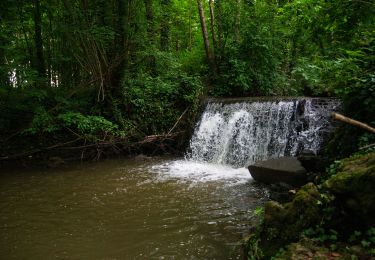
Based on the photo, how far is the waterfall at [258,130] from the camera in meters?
9.01

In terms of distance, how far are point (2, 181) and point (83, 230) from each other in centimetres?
407

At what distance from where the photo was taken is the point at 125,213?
5961 mm

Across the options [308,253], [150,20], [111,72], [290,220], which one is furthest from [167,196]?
[150,20]

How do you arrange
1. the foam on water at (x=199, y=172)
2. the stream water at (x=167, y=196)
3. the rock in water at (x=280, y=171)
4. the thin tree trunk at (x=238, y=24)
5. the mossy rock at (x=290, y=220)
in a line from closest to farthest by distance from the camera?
the mossy rock at (x=290, y=220) < the stream water at (x=167, y=196) < the rock in water at (x=280, y=171) < the foam on water at (x=199, y=172) < the thin tree trunk at (x=238, y=24)

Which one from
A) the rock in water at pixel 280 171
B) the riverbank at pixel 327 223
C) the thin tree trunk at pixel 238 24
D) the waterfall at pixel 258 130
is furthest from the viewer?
the thin tree trunk at pixel 238 24

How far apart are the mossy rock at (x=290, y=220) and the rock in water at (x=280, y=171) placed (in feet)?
9.90

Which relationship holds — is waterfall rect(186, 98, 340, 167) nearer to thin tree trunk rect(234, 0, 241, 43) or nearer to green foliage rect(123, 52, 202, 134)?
green foliage rect(123, 52, 202, 134)

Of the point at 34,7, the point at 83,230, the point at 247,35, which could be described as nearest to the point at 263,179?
the point at 83,230

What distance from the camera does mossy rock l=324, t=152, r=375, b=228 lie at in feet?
10.4

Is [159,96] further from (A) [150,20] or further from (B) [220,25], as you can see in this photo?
(B) [220,25]

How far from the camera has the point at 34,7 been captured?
35.5 ft

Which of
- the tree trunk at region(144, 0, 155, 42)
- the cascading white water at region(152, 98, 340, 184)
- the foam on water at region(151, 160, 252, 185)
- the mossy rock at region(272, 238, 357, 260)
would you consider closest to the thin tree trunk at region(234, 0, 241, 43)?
the tree trunk at region(144, 0, 155, 42)

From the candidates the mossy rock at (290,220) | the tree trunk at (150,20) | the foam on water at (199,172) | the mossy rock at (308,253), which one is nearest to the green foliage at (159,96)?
the tree trunk at (150,20)

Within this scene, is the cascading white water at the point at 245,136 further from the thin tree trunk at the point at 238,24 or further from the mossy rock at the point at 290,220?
the thin tree trunk at the point at 238,24
